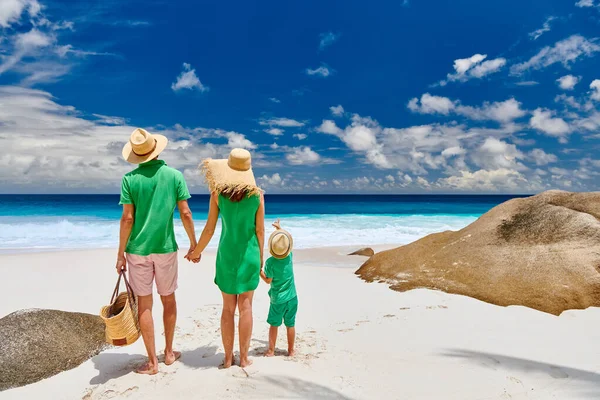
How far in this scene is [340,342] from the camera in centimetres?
445

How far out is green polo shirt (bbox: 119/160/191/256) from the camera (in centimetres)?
344

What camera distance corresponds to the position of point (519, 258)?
598cm

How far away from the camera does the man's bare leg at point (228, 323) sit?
11.7 ft

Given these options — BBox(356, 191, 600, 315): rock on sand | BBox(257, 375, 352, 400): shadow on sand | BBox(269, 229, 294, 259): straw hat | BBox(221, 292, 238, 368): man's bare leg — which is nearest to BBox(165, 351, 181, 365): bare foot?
BBox(221, 292, 238, 368): man's bare leg

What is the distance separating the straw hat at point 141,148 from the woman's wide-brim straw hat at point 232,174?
1.45 ft

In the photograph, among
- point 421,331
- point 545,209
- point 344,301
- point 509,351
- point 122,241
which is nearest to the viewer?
point 122,241

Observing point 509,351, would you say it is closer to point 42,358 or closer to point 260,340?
point 260,340

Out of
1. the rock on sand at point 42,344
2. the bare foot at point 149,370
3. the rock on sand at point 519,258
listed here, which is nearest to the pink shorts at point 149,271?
the bare foot at point 149,370

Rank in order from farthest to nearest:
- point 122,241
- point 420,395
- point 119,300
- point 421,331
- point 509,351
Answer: point 421,331
point 509,351
point 119,300
point 122,241
point 420,395

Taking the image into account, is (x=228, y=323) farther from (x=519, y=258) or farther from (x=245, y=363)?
(x=519, y=258)

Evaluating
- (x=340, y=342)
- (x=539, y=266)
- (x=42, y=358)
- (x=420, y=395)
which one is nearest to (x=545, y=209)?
(x=539, y=266)

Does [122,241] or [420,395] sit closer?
[420,395]

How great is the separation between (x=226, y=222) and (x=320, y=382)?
4.97 ft

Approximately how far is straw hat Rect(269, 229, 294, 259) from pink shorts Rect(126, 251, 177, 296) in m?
0.87
